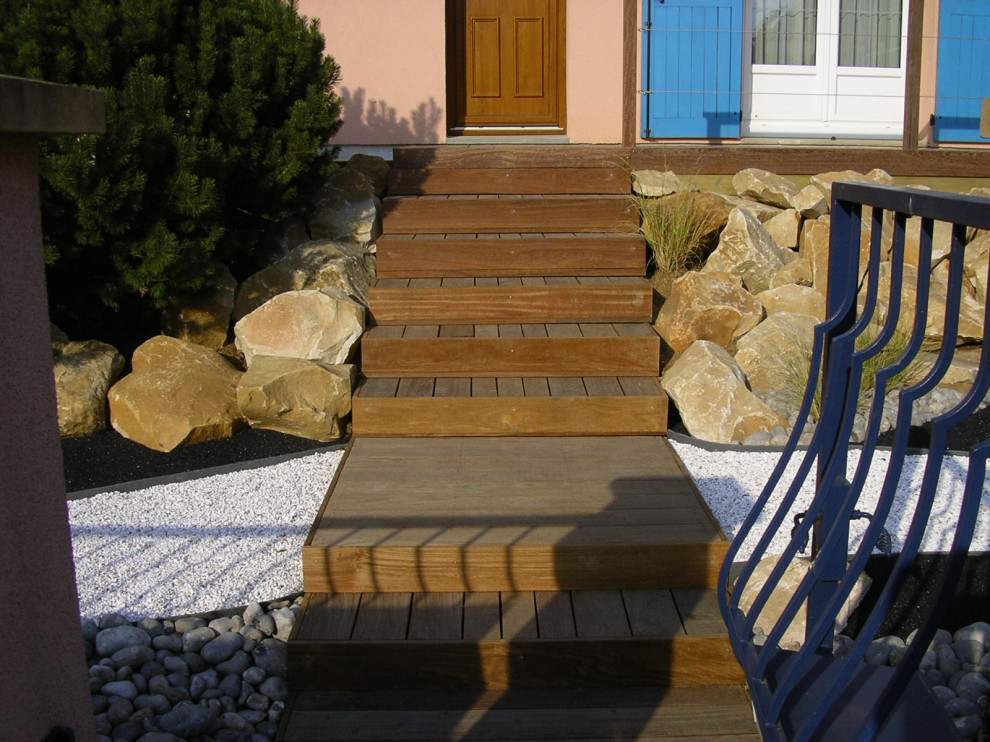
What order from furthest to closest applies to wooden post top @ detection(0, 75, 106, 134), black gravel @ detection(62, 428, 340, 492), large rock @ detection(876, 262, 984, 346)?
large rock @ detection(876, 262, 984, 346) → black gravel @ detection(62, 428, 340, 492) → wooden post top @ detection(0, 75, 106, 134)

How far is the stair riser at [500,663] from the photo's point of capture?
109 inches

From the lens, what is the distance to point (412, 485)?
3660 mm

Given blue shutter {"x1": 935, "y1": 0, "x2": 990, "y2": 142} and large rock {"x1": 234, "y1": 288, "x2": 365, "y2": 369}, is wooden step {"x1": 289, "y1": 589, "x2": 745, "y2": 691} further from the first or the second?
blue shutter {"x1": 935, "y1": 0, "x2": 990, "y2": 142}

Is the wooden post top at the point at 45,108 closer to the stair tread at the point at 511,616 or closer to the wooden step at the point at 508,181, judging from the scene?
the stair tread at the point at 511,616

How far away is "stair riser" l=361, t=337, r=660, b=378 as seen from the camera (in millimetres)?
4645

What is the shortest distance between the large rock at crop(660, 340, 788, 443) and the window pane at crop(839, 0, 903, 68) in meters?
4.80

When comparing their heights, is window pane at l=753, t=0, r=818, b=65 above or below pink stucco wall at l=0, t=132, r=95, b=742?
above

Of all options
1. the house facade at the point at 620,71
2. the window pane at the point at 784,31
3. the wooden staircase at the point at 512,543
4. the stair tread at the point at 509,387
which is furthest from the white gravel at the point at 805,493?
the window pane at the point at 784,31

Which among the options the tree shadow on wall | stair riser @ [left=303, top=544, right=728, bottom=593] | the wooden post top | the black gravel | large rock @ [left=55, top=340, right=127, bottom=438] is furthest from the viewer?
Result: the tree shadow on wall

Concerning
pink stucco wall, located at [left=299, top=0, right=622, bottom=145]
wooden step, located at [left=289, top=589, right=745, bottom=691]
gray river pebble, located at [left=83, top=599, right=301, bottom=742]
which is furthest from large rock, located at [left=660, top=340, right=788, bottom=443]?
pink stucco wall, located at [left=299, top=0, right=622, bottom=145]

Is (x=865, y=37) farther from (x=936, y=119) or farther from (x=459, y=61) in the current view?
(x=459, y=61)

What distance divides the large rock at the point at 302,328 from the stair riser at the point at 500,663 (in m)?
2.11

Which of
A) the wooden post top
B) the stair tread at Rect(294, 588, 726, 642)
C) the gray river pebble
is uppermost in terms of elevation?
the wooden post top

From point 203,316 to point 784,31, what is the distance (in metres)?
5.50
